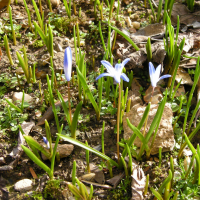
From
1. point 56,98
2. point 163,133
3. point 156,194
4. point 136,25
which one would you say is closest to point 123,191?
point 156,194

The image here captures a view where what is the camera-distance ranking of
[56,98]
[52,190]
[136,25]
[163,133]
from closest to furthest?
1. [52,190]
2. [163,133]
3. [56,98]
4. [136,25]

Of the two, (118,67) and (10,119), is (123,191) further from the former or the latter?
(10,119)

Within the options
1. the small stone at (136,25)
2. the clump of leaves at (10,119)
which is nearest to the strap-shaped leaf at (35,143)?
the clump of leaves at (10,119)

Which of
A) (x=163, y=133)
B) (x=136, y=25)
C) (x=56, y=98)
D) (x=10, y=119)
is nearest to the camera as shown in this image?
(x=163, y=133)

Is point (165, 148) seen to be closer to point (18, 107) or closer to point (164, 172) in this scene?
point (164, 172)

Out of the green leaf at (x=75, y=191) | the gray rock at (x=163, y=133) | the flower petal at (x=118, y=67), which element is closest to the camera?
the flower petal at (x=118, y=67)

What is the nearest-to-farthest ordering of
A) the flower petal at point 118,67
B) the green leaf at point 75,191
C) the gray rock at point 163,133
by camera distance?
1. the flower petal at point 118,67
2. the green leaf at point 75,191
3. the gray rock at point 163,133

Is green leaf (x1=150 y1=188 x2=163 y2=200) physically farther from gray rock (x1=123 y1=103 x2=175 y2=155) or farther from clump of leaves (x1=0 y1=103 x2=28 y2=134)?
clump of leaves (x1=0 y1=103 x2=28 y2=134)

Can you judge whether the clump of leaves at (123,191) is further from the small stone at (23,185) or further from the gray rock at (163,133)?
the small stone at (23,185)

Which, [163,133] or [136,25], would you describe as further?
[136,25]
